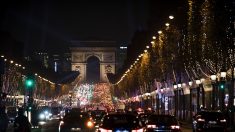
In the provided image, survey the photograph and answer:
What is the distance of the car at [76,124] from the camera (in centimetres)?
3897

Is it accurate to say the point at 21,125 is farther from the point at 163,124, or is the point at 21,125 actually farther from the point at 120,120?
the point at 163,124

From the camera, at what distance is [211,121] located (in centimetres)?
4566

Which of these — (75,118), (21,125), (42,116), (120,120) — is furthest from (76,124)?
(42,116)

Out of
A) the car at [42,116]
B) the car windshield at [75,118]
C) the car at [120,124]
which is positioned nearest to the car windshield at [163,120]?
the car windshield at [75,118]

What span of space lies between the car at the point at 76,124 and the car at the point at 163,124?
3.27 m

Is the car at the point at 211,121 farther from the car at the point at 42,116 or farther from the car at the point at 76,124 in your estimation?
the car at the point at 42,116

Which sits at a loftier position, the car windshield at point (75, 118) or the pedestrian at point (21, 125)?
the car windshield at point (75, 118)

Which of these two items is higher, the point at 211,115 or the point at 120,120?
the point at 211,115

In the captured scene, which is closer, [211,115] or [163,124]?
[163,124]

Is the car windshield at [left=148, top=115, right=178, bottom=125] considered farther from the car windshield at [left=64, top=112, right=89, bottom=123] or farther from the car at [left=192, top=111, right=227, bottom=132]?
the car at [left=192, top=111, right=227, bottom=132]

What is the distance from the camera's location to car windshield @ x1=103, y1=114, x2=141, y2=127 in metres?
32.0

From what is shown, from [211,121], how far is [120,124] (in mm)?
15141

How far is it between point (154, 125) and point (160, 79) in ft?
225

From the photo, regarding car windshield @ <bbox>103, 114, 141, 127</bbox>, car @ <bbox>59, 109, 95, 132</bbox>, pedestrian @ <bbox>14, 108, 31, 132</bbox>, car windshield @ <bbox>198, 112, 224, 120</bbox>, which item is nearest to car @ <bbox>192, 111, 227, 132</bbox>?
car windshield @ <bbox>198, 112, 224, 120</bbox>
